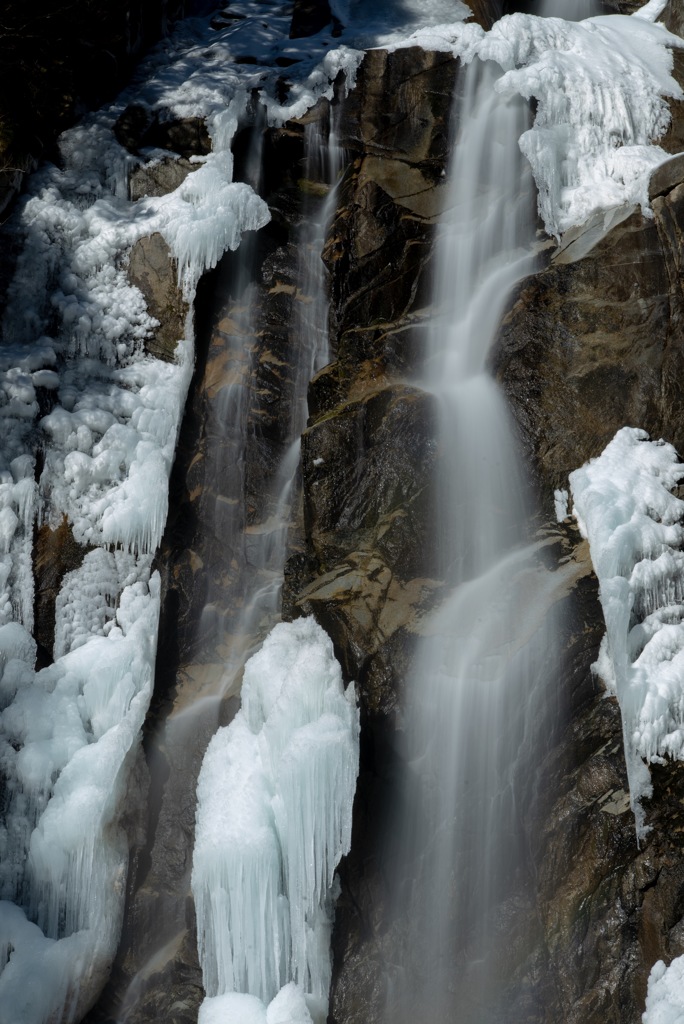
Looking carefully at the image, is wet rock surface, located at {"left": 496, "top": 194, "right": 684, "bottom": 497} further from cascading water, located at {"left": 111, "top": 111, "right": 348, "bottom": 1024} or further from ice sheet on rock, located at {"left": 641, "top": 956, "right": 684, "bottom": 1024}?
ice sheet on rock, located at {"left": 641, "top": 956, "right": 684, "bottom": 1024}

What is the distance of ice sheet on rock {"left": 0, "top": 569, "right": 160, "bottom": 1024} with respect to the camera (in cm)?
534

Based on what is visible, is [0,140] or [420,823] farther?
[0,140]

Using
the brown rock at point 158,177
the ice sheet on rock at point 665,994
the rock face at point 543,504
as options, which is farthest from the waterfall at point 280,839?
the brown rock at point 158,177

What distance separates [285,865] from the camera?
5.17 meters

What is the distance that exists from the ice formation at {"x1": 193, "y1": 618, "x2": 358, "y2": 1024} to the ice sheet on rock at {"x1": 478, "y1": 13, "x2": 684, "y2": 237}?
13.3ft

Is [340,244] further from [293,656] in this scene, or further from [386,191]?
[293,656]

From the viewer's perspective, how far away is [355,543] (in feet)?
19.2

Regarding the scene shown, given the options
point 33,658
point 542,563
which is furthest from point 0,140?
point 542,563

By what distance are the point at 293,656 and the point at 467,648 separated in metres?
1.11

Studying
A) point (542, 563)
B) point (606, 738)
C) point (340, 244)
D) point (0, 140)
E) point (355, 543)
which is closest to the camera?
point (606, 738)

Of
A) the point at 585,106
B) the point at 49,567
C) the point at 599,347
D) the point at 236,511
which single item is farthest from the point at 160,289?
the point at 585,106

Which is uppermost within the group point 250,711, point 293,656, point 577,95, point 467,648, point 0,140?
point 577,95

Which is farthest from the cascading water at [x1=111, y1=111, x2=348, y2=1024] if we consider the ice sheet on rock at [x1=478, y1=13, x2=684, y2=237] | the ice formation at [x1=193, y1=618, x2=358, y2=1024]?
the ice sheet on rock at [x1=478, y1=13, x2=684, y2=237]

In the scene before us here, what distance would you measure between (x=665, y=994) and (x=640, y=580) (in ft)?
6.90
